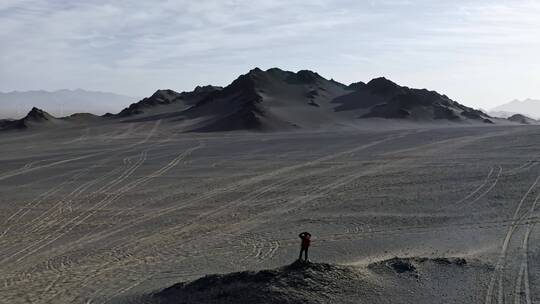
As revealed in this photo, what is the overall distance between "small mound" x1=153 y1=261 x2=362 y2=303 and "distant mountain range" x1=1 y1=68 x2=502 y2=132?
144 ft

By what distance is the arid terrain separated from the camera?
479 inches

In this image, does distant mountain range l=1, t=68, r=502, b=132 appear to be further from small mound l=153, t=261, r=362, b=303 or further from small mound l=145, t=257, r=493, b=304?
small mound l=153, t=261, r=362, b=303

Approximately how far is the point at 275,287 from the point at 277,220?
826 cm

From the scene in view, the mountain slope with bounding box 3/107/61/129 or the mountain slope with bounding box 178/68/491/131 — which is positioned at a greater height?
the mountain slope with bounding box 178/68/491/131

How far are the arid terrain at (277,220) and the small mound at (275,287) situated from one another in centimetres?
11

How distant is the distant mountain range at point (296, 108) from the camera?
59.6m

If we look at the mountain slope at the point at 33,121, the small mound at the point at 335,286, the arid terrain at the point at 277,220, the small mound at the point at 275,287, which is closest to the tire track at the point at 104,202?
the arid terrain at the point at 277,220

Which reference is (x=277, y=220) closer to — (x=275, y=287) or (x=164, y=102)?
(x=275, y=287)

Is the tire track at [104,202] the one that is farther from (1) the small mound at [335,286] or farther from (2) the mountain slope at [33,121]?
(2) the mountain slope at [33,121]

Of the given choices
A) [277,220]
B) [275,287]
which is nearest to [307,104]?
[277,220]

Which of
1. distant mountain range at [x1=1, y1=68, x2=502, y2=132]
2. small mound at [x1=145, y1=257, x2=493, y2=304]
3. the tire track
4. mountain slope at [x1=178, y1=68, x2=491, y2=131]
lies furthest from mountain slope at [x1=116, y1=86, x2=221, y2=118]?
small mound at [x1=145, y1=257, x2=493, y2=304]

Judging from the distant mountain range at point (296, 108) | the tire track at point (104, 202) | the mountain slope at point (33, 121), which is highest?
the distant mountain range at point (296, 108)

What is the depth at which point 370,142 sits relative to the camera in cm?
4006

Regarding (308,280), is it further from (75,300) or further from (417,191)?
(417,191)
